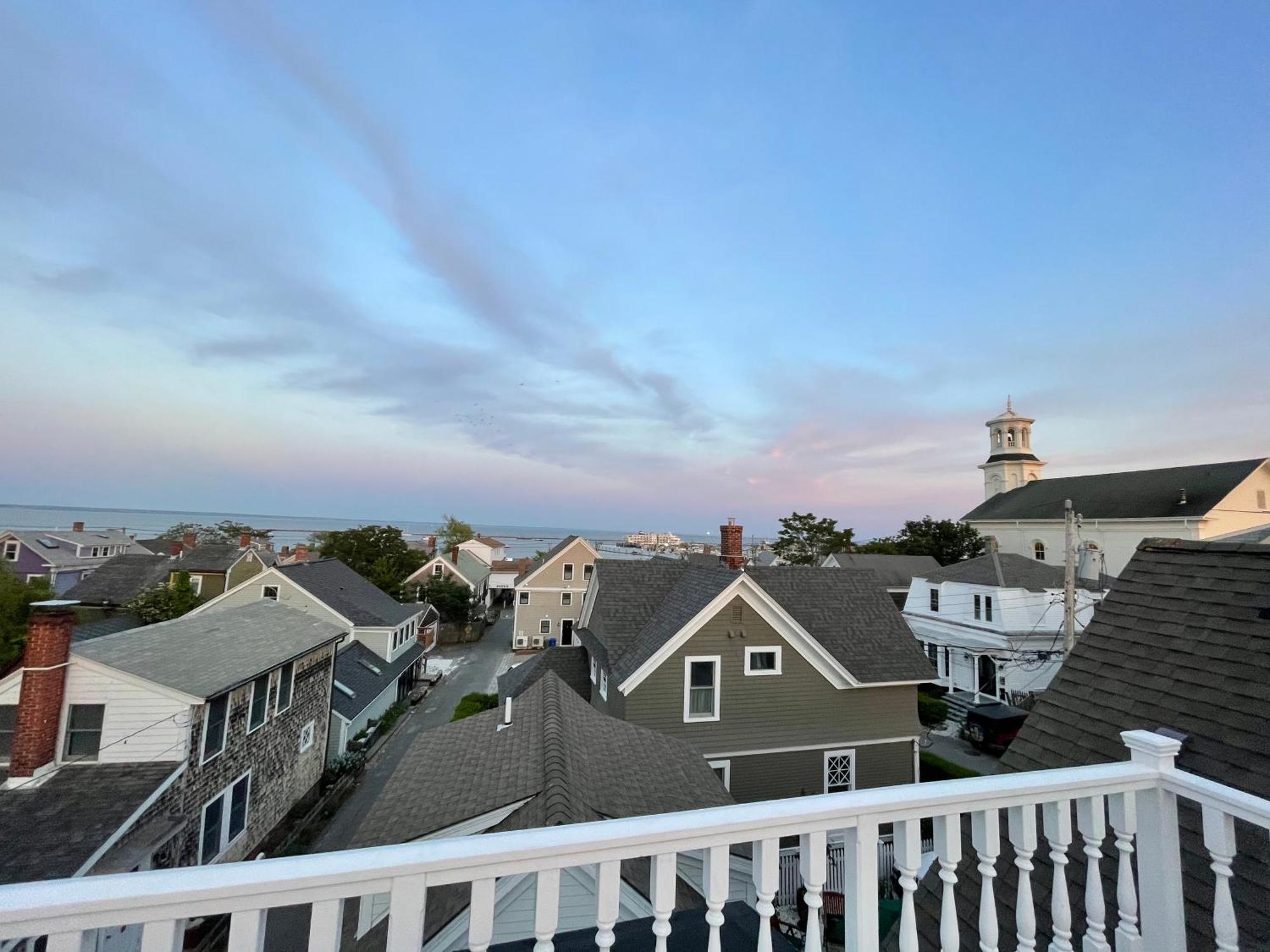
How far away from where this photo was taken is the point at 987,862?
Result: 2.15 metres

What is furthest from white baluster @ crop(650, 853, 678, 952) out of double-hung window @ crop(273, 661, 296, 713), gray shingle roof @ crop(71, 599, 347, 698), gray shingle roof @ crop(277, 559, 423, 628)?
gray shingle roof @ crop(277, 559, 423, 628)

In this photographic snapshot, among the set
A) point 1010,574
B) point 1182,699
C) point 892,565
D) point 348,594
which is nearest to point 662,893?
point 1182,699

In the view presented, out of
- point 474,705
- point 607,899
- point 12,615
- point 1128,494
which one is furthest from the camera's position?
point 1128,494

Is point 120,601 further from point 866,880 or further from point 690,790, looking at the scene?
point 866,880

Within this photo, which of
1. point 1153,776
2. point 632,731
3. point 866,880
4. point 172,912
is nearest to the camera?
point 172,912

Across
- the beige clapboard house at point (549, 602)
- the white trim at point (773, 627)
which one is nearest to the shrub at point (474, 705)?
the white trim at point (773, 627)

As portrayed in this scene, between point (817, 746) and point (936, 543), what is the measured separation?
1597 inches

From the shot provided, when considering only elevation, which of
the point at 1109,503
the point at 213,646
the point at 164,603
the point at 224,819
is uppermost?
the point at 1109,503

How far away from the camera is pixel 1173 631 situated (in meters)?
4.39

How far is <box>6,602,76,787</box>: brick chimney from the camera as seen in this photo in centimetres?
875

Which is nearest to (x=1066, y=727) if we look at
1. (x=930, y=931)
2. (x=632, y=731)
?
(x=930, y=931)

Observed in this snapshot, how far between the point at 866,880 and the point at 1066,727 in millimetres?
3790

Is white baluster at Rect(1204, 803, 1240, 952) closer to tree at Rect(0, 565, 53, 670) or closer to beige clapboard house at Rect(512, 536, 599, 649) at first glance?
tree at Rect(0, 565, 53, 670)

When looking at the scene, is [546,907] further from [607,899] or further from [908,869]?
[908,869]
